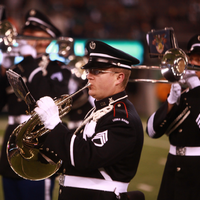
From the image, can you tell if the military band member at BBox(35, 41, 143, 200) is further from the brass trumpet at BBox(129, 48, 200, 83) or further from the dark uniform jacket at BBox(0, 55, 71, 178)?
the dark uniform jacket at BBox(0, 55, 71, 178)

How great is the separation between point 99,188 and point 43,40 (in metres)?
1.96

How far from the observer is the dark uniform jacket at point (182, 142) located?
2.96 m

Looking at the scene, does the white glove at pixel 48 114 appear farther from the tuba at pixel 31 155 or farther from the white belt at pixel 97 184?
the white belt at pixel 97 184

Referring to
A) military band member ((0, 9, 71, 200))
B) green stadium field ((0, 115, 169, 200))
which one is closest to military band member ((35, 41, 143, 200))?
military band member ((0, 9, 71, 200))

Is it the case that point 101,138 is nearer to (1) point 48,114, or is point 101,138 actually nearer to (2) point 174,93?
(1) point 48,114

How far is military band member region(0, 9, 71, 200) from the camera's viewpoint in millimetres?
3266

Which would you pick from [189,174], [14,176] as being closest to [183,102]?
[189,174]

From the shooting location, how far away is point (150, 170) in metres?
6.40

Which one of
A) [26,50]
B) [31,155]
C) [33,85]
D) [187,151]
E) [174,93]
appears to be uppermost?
[26,50]

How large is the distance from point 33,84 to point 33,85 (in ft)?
0.03

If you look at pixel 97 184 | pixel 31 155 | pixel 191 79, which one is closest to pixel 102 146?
pixel 97 184

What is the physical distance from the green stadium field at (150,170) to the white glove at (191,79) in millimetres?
2265

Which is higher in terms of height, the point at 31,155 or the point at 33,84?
the point at 33,84

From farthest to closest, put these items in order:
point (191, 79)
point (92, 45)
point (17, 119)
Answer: point (17, 119), point (191, 79), point (92, 45)
